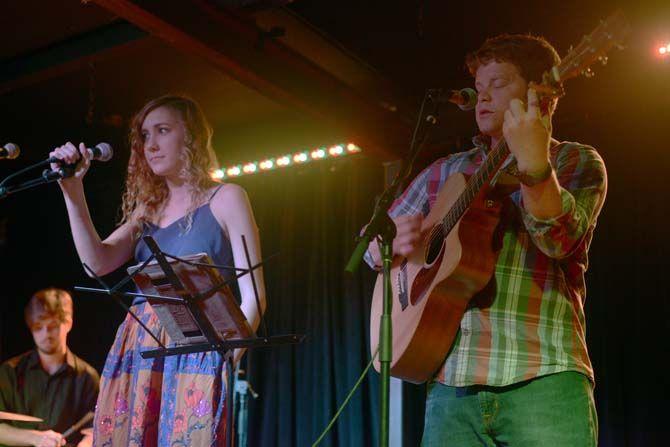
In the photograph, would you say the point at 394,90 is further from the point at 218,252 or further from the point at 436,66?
the point at 218,252

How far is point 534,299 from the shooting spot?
2152 millimetres

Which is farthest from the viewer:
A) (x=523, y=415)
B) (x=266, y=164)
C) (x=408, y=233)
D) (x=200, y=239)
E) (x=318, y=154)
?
(x=266, y=164)

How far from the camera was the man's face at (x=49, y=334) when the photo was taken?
5.44 metres

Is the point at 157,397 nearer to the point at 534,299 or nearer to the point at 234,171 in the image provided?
the point at 534,299

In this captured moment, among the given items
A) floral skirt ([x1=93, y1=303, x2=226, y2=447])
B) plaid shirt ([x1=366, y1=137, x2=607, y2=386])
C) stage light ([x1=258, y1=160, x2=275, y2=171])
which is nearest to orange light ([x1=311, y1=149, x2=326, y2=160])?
stage light ([x1=258, y1=160, x2=275, y2=171])

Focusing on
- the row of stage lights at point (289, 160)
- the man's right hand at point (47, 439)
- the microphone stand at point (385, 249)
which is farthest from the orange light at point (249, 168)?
the microphone stand at point (385, 249)

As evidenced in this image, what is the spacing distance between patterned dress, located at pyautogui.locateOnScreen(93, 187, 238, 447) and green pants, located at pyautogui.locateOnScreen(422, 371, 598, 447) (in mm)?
755

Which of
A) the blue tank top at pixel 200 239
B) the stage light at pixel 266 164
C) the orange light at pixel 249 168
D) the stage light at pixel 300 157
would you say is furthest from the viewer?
the orange light at pixel 249 168

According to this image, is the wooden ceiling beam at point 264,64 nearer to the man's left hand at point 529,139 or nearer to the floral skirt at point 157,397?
the floral skirt at point 157,397

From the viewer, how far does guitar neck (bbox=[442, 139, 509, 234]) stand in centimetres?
219

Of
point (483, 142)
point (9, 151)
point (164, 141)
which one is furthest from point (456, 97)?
point (9, 151)

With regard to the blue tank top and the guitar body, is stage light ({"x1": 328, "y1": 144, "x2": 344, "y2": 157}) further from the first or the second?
the guitar body

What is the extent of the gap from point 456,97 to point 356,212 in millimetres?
4239

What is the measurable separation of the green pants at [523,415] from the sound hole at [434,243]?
18.1 inches
